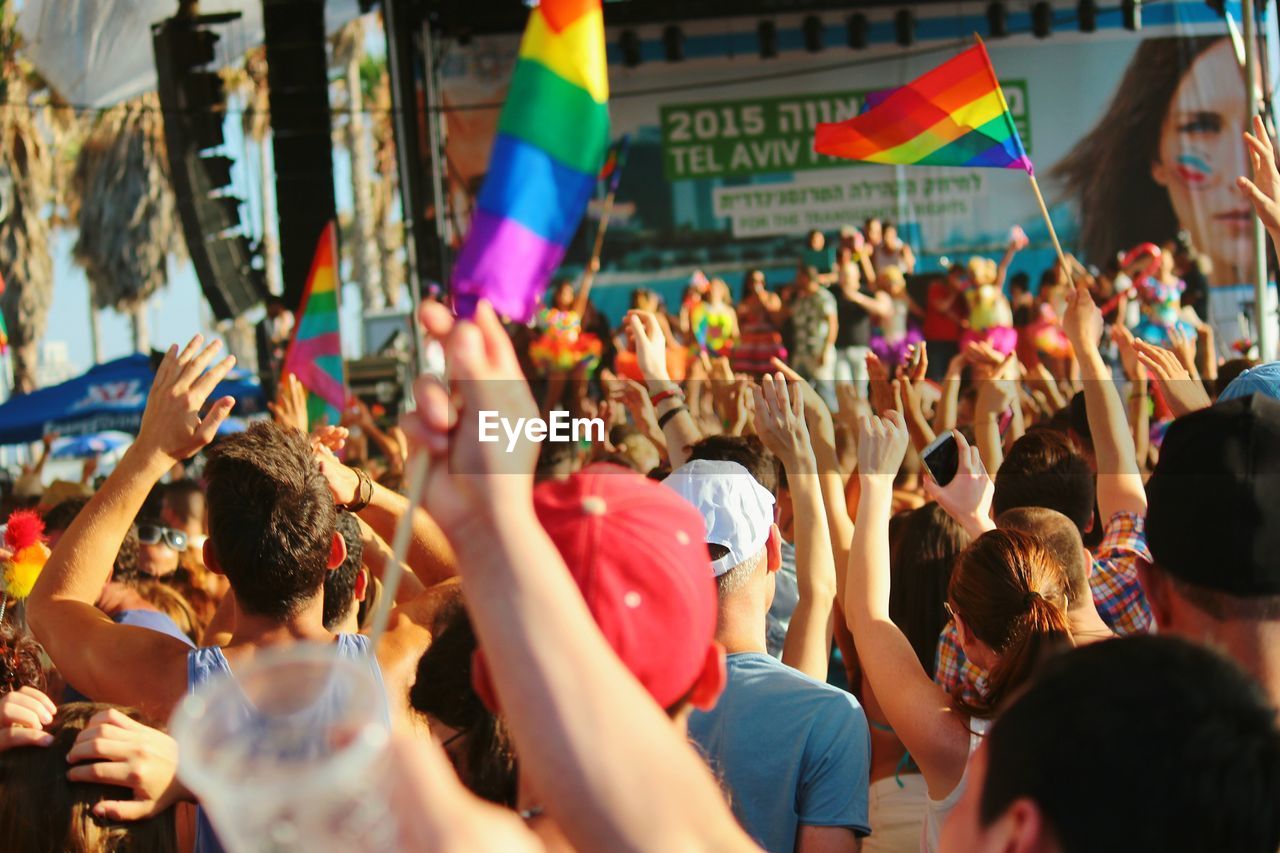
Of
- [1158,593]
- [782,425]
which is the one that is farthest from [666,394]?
[1158,593]

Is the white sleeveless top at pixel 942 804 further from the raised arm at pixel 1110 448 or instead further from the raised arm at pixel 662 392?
the raised arm at pixel 662 392

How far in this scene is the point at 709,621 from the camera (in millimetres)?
1420

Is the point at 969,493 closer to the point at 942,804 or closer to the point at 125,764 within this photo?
the point at 942,804

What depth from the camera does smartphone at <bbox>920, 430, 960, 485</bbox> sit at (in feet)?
9.89

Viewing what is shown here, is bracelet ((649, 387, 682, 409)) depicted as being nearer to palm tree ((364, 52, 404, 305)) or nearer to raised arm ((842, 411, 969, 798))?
raised arm ((842, 411, 969, 798))

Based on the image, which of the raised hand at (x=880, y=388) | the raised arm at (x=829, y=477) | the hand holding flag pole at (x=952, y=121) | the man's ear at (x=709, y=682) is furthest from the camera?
the hand holding flag pole at (x=952, y=121)

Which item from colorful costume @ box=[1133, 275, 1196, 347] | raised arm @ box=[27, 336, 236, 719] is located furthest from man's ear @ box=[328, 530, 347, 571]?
colorful costume @ box=[1133, 275, 1196, 347]

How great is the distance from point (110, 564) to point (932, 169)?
506 inches

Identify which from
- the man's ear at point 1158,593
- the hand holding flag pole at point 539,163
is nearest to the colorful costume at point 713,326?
the man's ear at point 1158,593

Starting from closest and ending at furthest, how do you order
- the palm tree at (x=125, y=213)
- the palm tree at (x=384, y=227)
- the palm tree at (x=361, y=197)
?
the palm tree at (x=125, y=213) < the palm tree at (x=361, y=197) < the palm tree at (x=384, y=227)

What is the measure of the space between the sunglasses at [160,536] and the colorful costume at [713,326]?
8395 mm

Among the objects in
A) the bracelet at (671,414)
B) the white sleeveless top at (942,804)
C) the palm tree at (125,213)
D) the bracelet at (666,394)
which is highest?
the palm tree at (125,213)

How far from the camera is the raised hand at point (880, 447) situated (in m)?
2.94

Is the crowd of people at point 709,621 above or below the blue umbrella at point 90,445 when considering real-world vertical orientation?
above
